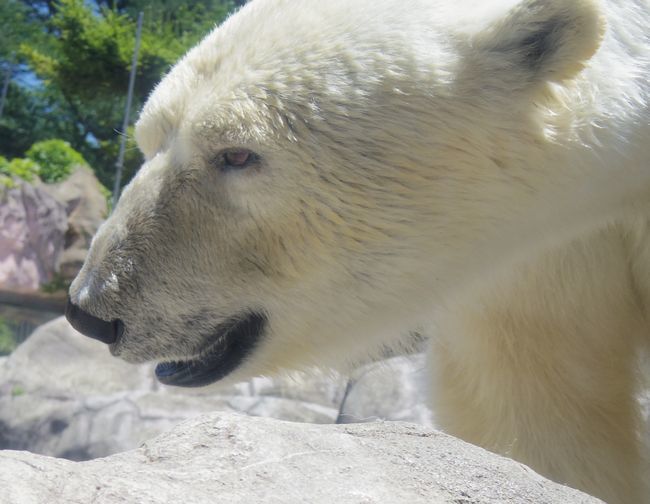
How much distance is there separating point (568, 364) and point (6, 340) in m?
6.25

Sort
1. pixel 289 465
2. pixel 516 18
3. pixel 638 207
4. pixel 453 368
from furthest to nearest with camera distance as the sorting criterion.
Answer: pixel 453 368 < pixel 638 207 < pixel 516 18 < pixel 289 465

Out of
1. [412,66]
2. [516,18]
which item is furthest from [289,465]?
[516,18]

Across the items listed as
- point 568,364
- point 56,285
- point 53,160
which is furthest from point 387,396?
point 53,160

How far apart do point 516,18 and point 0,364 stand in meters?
5.10

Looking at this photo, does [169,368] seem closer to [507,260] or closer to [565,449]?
[507,260]

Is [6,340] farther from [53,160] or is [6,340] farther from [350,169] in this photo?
[350,169]

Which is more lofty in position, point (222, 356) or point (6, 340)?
point (222, 356)

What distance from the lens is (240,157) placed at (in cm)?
150

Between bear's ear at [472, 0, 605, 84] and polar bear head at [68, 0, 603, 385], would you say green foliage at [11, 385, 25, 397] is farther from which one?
bear's ear at [472, 0, 605, 84]

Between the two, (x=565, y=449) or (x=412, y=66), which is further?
(x=565, y=449)

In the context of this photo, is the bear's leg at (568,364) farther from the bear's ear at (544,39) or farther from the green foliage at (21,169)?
the green foliage at (21,169)

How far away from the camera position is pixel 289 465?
1.09m

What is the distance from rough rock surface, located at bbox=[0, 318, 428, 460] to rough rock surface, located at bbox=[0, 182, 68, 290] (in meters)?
4.38

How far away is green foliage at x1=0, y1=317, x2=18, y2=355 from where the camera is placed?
23.5 feet
